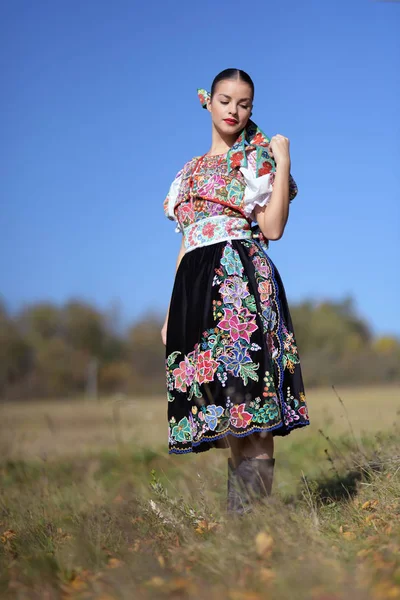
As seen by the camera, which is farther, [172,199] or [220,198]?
[172,199]

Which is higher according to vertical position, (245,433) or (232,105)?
(232,105)

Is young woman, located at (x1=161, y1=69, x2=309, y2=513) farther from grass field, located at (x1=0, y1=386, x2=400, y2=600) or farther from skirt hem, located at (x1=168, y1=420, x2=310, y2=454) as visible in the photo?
grass field, located at (x1=0, y1=386, x2=400, y2=600)

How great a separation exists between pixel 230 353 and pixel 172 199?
2.70 feet

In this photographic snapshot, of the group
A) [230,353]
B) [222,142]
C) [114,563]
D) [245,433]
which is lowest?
[114,563]

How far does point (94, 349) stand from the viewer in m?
29.9

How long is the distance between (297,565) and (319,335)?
2731 centimetres

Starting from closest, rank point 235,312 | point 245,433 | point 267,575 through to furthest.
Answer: point 267,575
point 245,433
point 235,312

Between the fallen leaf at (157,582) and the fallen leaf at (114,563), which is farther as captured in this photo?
the fallen leaf at (114,563)

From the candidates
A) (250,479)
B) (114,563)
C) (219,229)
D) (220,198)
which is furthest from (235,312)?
(114,563)

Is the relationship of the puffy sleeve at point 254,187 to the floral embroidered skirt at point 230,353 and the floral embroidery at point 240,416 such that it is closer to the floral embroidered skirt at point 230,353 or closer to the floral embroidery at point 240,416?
the floral embroidered skirt at point 230,353

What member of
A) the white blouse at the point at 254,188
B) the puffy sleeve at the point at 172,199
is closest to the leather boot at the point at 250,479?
the white blouse at the point at 254,188

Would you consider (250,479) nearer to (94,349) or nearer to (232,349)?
(232,349)

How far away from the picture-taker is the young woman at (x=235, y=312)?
2764mm

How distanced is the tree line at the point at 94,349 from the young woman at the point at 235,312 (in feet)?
62.0
